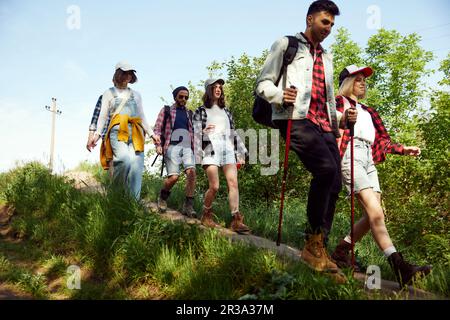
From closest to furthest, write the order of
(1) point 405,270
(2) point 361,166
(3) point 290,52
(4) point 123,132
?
(3) point 290,52
(1) point 405,270
(2) point 361,166
(4) point 123,132

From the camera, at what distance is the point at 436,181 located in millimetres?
12648

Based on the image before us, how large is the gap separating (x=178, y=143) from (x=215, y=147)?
39.0 inches

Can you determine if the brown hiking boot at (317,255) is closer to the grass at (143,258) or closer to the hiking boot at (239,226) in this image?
the grass at (143,258)

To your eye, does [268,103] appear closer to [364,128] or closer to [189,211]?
[364,128]

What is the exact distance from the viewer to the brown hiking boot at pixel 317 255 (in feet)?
11.5

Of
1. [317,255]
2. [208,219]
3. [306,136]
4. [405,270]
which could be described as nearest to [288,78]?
[306,136]

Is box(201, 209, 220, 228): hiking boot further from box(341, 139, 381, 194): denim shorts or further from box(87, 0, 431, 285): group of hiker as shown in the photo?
box(341, 139, 381, 194): denim shorts

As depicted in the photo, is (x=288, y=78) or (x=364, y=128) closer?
(x=288, y=78)

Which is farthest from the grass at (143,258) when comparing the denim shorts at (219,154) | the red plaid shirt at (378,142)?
the red plaid shirt at (378,142)

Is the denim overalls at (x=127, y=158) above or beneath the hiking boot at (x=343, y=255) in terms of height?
above

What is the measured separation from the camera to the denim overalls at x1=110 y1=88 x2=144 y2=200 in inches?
221

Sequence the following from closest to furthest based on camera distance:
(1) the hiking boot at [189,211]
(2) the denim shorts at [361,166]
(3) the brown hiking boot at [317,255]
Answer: (3) the brown hiking boot at [317,255], (2) the denim shorts at [361,166], (1) the hiking boot at [189,211]

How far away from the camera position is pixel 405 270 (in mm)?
3840
